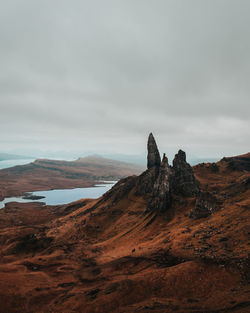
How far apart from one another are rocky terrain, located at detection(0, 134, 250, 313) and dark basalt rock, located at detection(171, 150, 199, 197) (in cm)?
36

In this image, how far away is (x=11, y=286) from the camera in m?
29.4

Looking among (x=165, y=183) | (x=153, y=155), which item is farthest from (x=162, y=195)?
(x=153, y=155)

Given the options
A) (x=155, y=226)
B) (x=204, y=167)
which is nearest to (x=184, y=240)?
(x=155, y=226)

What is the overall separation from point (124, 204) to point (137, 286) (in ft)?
167

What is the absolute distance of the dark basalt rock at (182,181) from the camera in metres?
65.2

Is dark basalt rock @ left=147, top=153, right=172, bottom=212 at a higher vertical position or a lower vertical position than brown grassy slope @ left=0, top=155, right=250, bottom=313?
higher

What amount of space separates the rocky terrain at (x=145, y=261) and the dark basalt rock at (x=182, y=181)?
361 mm

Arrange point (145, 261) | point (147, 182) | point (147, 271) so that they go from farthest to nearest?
point (147, 182), point (145, 261), point (147, 271)

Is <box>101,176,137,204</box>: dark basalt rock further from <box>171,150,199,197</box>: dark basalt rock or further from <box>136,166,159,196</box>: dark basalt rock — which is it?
<box>171,150,199,197</box>: dark basalt rock

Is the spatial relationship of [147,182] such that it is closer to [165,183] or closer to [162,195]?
[165,183]

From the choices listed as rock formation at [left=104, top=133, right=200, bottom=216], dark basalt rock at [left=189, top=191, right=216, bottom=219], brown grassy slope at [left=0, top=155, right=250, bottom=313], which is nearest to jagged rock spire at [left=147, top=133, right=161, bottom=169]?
rock formation at [left=104, top=133, right=200, bottom=216]

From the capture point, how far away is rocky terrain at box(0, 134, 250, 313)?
2294cm

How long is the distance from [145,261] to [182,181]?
39.5 meters

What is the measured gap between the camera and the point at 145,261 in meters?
34.2
